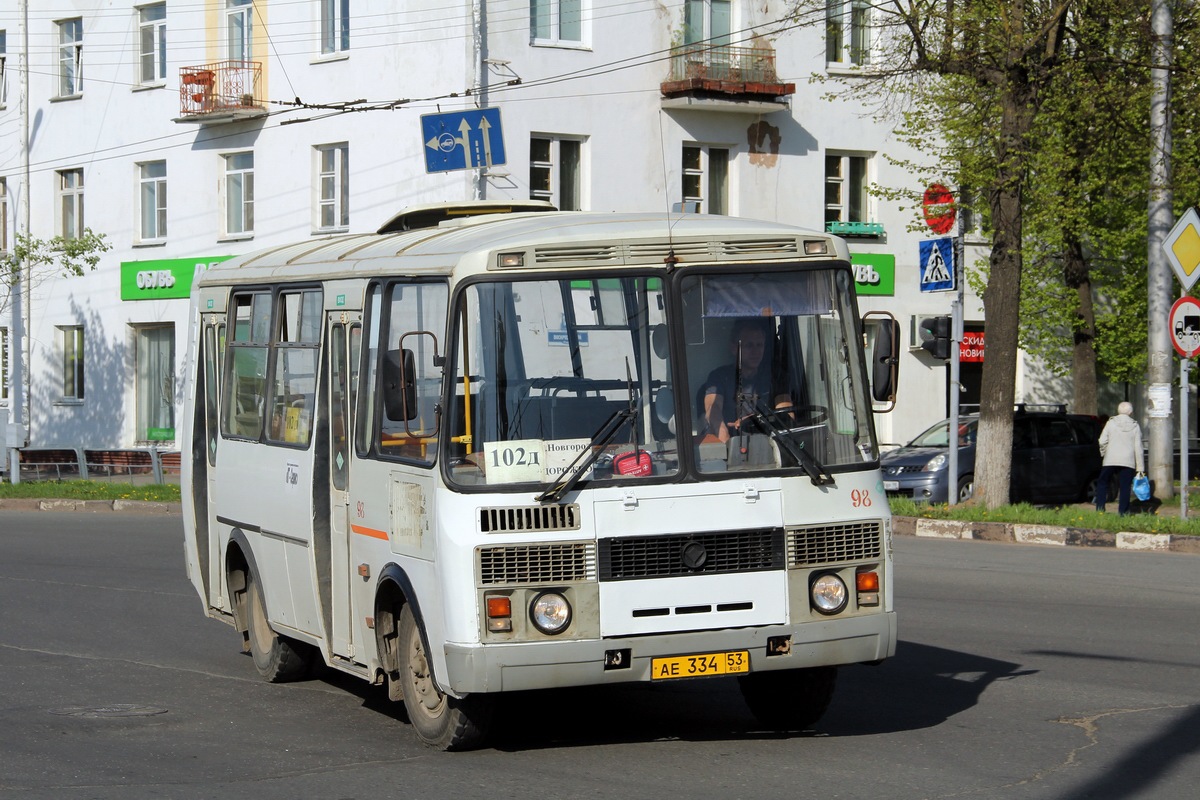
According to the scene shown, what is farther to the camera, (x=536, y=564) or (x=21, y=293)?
(x=21, y=293)

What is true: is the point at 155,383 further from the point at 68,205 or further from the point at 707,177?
the point at 707,177

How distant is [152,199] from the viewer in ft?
129

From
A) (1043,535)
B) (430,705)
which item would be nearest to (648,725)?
(430,705)

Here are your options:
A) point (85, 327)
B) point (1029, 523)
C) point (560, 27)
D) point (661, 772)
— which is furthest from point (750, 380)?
point (85, 327)

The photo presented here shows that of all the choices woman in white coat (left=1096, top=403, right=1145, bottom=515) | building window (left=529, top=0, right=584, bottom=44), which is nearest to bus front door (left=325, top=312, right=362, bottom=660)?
woman in white coat (left=1096, top=403, right=1145, bottom=515)

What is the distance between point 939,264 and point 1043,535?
3.66 m

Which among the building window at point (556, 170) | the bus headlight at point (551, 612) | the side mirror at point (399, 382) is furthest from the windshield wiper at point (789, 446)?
the building window at point (556, 170)

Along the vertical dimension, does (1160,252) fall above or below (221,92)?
below

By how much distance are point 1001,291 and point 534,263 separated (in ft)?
51.4

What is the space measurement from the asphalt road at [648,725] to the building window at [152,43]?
27416mm

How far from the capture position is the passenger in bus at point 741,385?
7.80 metres

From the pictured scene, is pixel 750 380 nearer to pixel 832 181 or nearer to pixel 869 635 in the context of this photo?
pixel 869 635

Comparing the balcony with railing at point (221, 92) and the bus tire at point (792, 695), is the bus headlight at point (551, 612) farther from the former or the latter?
the balcony with railing at point (221, 92)

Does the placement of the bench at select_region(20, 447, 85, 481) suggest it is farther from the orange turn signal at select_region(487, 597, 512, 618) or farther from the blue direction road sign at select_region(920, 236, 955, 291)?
the orange turn signal at select_region(487, 597, 512, 618)
